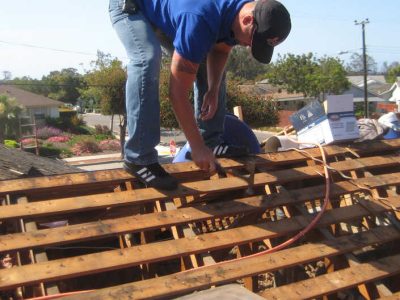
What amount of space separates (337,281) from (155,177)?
1179 mm

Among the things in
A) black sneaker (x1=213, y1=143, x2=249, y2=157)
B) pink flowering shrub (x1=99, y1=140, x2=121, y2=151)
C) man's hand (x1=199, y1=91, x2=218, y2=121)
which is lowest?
pink flowering shrub (x1=99, y1=140, x2=121, y2=151)

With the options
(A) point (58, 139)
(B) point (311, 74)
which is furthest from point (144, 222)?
(B) point (311, 74)

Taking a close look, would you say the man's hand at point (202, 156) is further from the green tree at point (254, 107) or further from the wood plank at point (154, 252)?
the green tree at point (254, 107)

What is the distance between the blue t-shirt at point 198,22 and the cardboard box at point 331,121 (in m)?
1.51

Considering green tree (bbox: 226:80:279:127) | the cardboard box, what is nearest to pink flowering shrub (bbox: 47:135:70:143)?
green tree (bbox: 226:80:279:127)

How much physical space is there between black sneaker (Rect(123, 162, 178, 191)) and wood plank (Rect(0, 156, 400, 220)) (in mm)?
39

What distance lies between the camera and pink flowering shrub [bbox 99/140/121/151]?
139ft

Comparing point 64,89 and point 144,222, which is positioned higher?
point 64,89

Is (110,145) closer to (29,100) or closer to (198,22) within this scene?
(29,100)

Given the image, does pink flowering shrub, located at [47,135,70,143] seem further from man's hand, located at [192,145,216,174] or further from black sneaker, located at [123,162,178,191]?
man's hand, located at [192,145,216,174]

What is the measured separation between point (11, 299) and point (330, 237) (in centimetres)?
175

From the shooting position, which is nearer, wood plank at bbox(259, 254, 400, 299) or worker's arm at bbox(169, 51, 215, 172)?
wood plank at bbox(259, 254, 400, 299)

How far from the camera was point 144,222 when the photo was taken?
106 inches

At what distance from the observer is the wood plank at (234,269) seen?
2.16 meters
